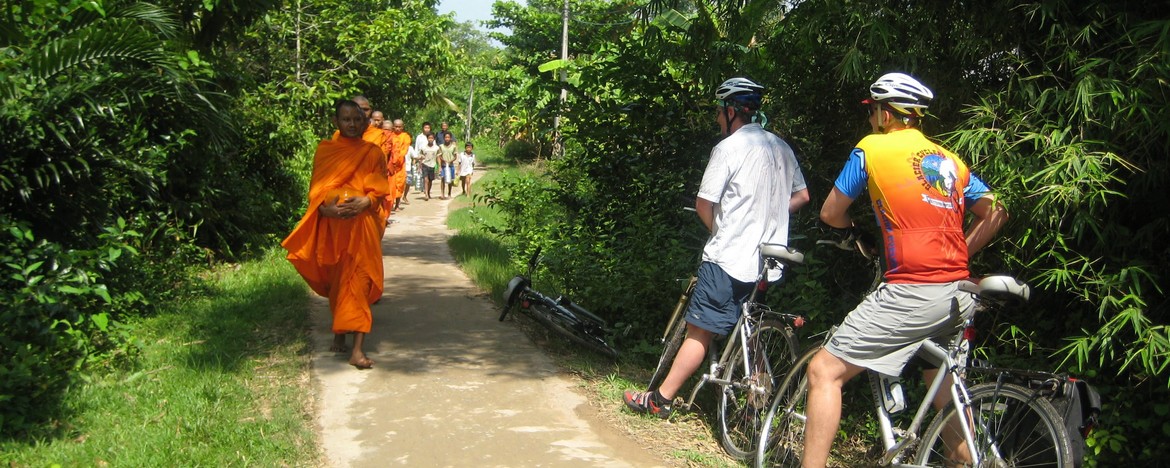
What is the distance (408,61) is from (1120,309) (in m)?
16.8

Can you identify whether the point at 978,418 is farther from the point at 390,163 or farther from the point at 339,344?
the point at 390,163

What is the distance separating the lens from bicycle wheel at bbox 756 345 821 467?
437 centimetres

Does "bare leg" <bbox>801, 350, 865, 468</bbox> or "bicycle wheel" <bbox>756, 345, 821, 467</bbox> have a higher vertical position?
"bare leg" <bbox>801, 350, 865, 468</bbox>

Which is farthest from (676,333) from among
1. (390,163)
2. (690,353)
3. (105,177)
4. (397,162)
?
(397,162)

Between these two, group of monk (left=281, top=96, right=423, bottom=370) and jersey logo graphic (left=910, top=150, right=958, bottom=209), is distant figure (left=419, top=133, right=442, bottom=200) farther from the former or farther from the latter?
jersey logo graphic (left=910, top=150, right=958, bottom=209)

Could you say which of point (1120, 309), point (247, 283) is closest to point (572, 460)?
point (1120, 309)

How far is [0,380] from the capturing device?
15.4 ft

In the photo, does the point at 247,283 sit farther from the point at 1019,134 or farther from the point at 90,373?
the point at 1019,134

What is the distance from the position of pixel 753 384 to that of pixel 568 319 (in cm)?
207

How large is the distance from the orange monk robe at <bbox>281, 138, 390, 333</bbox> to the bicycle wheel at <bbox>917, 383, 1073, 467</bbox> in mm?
3923

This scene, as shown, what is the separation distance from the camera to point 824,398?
3.84m

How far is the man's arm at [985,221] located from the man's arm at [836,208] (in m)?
0.47

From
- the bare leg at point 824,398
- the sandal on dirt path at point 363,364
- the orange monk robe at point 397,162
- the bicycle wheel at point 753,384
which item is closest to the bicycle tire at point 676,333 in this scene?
the bicycle wheel at point 753,384

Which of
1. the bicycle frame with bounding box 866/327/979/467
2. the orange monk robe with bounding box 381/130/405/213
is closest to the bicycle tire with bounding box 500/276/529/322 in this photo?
the bicycle frame with bounding box 866/327/979/467
